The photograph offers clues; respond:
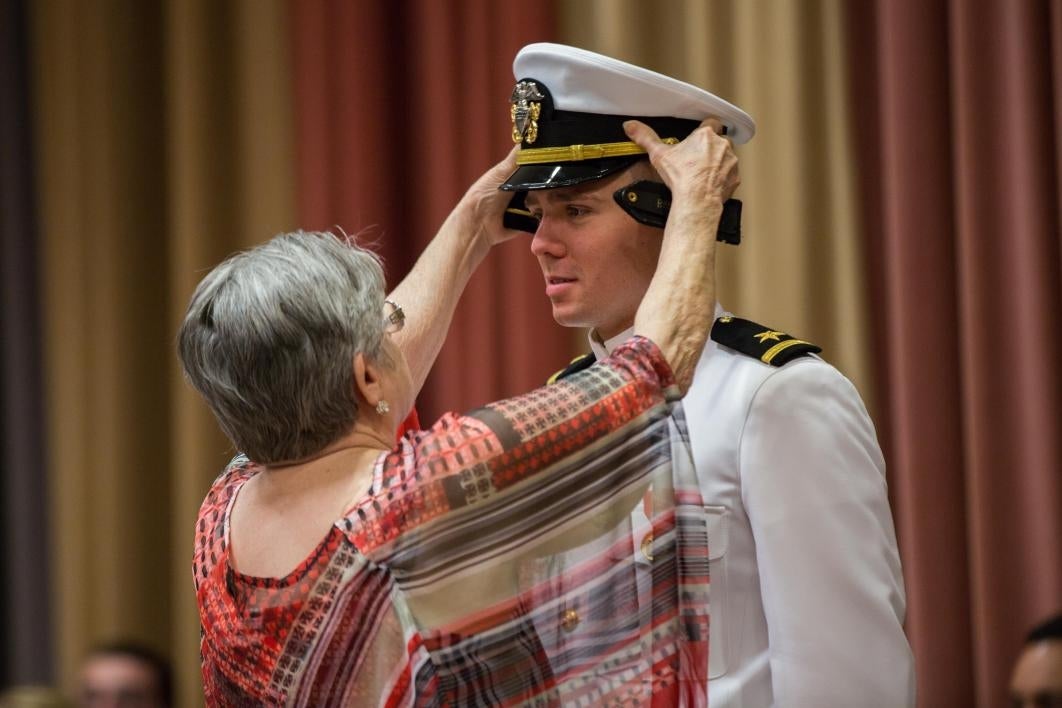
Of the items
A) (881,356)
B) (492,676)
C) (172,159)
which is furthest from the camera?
(172,159)

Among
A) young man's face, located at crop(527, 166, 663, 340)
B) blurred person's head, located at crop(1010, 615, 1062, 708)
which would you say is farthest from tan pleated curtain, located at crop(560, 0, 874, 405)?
blurred person's head, located at crop(1010, 615, 1062, 708)

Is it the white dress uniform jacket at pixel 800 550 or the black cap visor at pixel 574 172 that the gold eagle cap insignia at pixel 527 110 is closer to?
the black cap visor at pixel 574 172

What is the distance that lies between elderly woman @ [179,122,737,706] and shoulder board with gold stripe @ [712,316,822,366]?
210mm

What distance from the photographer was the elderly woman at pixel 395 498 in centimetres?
125

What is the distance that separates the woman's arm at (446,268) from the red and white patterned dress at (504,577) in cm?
49

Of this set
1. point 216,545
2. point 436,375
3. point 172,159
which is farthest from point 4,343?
point 216,545

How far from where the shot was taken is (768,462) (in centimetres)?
147

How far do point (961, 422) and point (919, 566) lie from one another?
24 centimetres

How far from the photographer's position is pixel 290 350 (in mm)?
1293

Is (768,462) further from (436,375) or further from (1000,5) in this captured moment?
(436,375)

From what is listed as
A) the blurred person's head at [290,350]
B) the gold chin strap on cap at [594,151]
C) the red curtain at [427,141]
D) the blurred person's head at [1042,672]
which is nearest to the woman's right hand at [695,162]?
the gold chin strap on cap at [594,151]

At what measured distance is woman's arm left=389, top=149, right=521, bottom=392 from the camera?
180 centimetres

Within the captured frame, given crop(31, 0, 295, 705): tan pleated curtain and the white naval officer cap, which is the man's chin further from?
crop(31, 0, 295, 705): tan pleated curtain

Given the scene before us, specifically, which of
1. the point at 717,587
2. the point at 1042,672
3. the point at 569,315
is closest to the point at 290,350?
the point at 569,315
